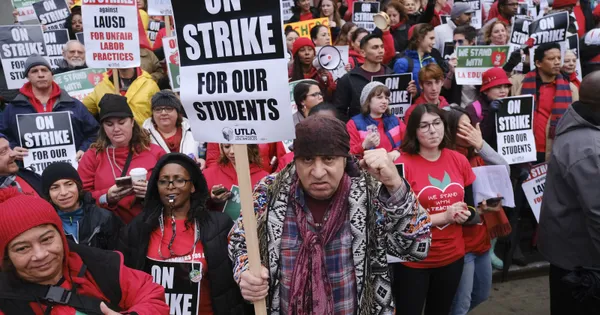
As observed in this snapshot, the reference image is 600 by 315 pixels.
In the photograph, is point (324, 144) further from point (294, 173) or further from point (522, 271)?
point (522, 271)

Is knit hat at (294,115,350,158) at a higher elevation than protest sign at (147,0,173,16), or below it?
below

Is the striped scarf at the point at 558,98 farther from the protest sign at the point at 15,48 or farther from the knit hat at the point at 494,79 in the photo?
the protest sign at the point at 15,48

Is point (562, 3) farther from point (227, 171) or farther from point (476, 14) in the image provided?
point (227, 171)

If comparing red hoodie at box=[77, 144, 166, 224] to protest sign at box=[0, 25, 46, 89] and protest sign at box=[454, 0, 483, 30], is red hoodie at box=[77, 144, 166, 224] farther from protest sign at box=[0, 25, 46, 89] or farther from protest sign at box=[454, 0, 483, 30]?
protest sign at box=[454, 0, 483, 30]

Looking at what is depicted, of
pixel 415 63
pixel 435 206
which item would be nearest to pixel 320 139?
pixel 435 206

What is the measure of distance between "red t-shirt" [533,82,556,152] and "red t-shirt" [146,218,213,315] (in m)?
4.43

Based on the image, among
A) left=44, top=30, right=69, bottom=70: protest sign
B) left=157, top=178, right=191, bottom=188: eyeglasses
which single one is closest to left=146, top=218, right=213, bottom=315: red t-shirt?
left=157, top=178, right=191, bottom=188: eyeglasses

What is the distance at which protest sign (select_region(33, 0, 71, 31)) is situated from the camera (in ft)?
32.4

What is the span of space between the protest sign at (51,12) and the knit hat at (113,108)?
6.10 m

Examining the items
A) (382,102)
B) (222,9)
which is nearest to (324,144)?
(222,9)

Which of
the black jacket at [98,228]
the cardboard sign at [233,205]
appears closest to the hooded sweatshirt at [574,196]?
the cardboard sign at [233,205]

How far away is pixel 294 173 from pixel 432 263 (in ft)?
5.77

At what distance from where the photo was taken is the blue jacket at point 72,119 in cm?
582

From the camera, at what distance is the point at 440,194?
3914mm
